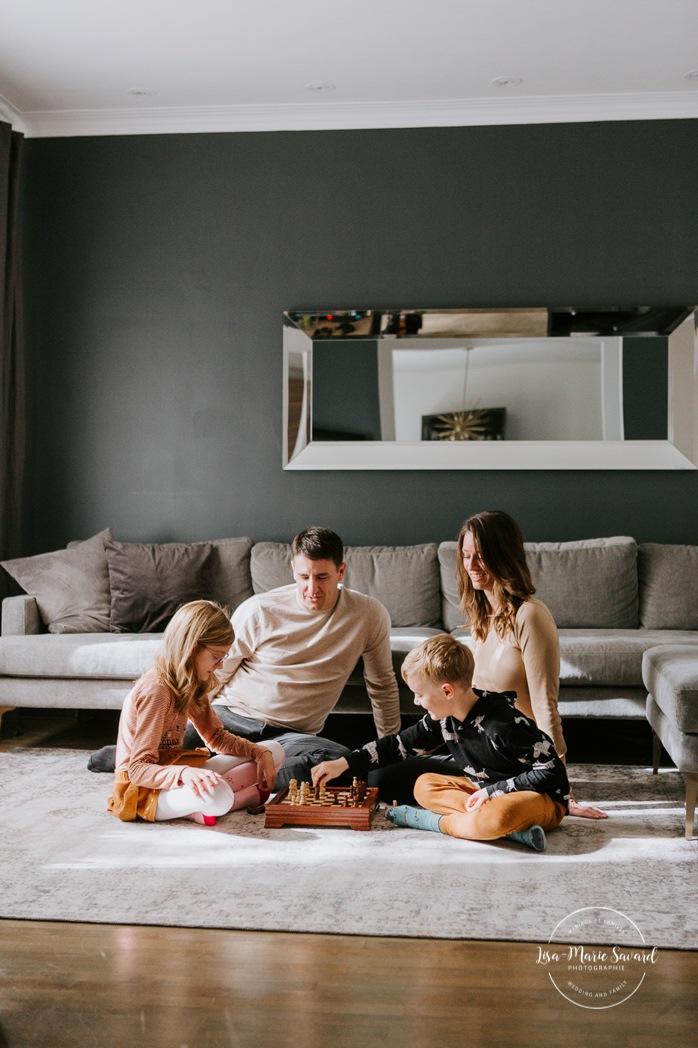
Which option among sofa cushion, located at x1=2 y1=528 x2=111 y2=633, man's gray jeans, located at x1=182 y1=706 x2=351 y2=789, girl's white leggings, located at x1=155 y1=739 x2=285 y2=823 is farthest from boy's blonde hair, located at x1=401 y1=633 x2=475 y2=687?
sofa cushion, located at x1=2 y1=528 x2=111 y2=633

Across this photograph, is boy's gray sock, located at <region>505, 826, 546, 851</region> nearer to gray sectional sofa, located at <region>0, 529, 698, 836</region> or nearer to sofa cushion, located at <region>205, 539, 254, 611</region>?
gray sectional sofa, located at <region>0, 529, 698, 836</region>

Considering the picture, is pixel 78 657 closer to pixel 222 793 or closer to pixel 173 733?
pixel 173 733

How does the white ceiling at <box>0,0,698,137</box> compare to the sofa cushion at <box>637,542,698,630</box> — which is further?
the sofa cushion at <box>637,542,698,630</box>

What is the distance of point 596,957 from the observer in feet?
6.27

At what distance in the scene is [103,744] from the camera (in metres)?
4.04

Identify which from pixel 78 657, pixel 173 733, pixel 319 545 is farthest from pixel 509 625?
pixel 78 657

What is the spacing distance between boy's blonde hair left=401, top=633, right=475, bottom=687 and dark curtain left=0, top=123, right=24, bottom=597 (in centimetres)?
263

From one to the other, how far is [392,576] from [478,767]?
163 centimetres

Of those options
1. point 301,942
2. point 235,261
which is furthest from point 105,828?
A: point 235,261

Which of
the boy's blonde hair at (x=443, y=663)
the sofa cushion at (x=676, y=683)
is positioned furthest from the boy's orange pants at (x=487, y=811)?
the sofa cushion at (x=676, y=683)

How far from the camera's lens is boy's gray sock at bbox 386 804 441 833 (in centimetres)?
272

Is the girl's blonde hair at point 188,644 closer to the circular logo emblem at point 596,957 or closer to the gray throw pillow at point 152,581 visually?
the circular logo emblem at point 596,957

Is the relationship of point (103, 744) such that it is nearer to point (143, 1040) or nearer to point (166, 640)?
point (166, 640)

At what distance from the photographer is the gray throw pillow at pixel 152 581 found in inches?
164
